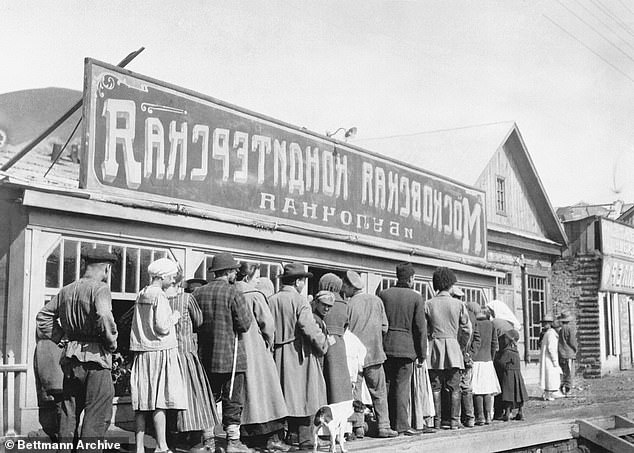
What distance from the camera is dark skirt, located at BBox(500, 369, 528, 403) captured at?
988 cm

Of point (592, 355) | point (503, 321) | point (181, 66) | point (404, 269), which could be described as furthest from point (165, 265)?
point (592, 355)

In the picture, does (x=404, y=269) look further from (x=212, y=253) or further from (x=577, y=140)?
(x=577, y=140)

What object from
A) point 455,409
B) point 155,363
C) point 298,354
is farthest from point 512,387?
point 155,363

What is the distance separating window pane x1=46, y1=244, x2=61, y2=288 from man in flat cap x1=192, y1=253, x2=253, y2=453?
4.58 ft

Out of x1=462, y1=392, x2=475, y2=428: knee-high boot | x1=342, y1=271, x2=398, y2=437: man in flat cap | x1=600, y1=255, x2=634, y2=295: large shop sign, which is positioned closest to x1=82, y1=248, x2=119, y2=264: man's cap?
x1=342, y1=271, x2=398, y2=437: man in flat cap

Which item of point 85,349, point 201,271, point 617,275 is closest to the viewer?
point 85,349

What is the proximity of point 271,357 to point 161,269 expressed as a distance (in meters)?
1.41

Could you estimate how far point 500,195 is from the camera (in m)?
20.9

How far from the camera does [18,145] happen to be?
11.7 m

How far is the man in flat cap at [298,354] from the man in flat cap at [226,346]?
0.54 meters

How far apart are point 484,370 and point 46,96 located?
28.5 feet

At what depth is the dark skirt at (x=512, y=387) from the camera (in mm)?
9875

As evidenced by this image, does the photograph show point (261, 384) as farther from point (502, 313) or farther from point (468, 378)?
point (502, 313)

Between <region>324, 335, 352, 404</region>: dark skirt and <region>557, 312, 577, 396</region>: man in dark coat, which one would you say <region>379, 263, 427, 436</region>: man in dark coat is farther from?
<region>557, 312, 577, 396</region>: man in dark coat
